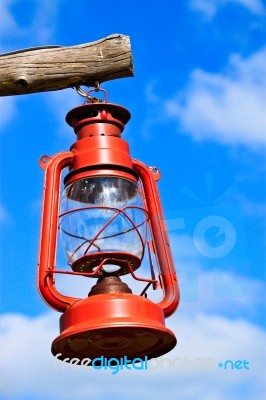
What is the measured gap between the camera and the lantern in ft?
7.63

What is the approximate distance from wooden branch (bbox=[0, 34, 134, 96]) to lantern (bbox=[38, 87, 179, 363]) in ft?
0.42

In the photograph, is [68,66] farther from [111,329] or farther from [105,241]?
[111,329]

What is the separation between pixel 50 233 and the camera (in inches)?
97.3

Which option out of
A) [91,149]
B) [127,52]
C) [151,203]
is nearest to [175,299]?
[151,203]

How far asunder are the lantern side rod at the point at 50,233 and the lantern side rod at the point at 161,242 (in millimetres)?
269

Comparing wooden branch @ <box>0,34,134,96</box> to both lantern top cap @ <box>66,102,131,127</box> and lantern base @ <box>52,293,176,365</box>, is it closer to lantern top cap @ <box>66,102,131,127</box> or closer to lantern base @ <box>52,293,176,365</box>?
lantern top cap @ <box>66,102,131,127</box>

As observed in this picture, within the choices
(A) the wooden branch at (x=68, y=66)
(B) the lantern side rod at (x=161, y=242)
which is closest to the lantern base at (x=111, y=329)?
(B) the lantern side rod at (x=161, y=242)

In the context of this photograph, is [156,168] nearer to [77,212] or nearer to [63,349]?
[77,212]

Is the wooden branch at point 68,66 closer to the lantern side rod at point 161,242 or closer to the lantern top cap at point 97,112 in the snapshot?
the lantern top cap at point 97,112

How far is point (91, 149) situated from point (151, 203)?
0.27 meters

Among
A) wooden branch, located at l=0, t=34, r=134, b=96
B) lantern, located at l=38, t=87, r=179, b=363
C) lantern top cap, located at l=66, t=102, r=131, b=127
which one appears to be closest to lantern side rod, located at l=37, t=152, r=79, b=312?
lantern, located at l=38, t=87, r=179, b=363

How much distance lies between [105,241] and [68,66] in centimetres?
72

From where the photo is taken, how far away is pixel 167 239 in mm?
2645

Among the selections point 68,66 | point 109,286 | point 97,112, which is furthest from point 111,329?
point 68,66
